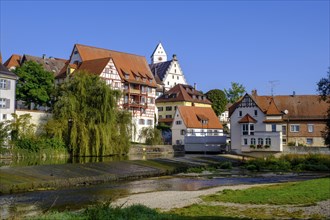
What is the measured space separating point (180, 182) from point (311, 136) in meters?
41.9

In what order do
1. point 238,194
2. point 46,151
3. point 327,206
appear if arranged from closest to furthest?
point 327,206 < point 238,194 < point 46,151

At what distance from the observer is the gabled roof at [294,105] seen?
70250 mm

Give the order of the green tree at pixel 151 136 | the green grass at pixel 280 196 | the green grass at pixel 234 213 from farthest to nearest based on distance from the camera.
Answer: the green tree at pixel 151 136 → the green grass at pixel 280 196 → the green grass at pixel 234 213

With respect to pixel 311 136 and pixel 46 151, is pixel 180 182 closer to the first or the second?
pixel 46 151

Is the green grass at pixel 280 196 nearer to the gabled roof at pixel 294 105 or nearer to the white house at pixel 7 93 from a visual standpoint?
the white house at pixel 7 93

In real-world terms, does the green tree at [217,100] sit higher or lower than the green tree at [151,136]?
higher

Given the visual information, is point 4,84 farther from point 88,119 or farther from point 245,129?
point 245,129

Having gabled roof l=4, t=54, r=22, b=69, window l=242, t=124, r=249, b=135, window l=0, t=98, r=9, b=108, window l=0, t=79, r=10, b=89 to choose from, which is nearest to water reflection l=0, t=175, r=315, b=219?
window l=242, t=124, r=249, b=135

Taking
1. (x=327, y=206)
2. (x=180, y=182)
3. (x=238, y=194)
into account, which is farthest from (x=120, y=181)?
(x=327, y=206)

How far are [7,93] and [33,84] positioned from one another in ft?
22.2

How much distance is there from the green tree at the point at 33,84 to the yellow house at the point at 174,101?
39042 mm

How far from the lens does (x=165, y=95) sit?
107m

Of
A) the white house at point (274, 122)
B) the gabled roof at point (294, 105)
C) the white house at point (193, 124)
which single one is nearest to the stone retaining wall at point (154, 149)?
the white house at point (193, 124)

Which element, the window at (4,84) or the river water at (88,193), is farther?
the window at (4,84)
